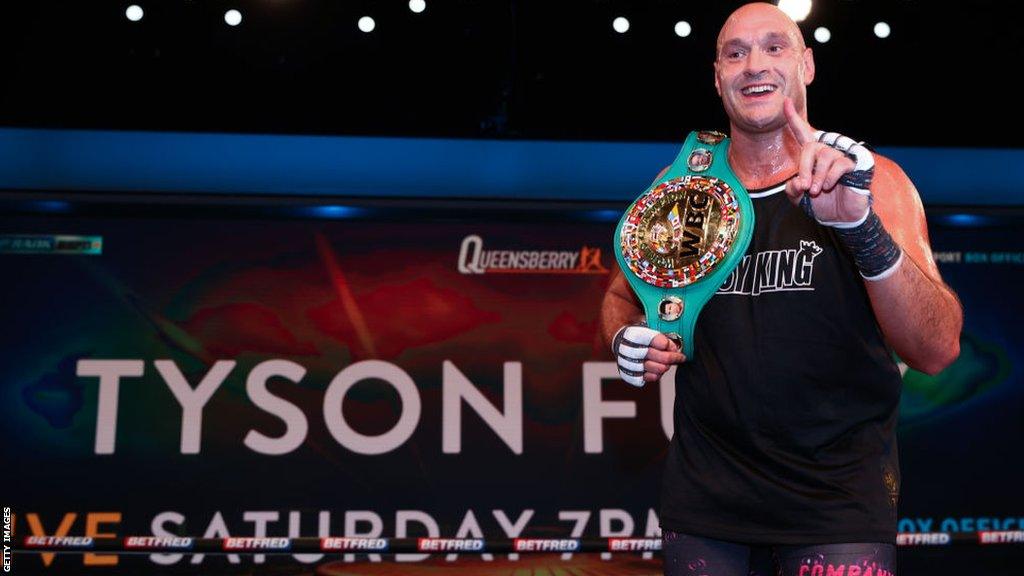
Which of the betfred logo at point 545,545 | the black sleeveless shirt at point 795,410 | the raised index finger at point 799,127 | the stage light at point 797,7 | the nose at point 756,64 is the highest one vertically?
the stage light at point 797,7

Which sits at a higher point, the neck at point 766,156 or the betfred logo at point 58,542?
the neck at point 766,156

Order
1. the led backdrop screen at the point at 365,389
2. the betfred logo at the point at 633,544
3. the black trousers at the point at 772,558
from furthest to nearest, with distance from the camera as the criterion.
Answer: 1. the led backdrop screen at the point at 365,389
2. the betfred logo at the point at 633,544
3. the black trousers at the point at 772,558

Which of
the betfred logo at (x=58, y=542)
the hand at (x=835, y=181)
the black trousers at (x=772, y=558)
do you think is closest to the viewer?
the hand at (x=835, y=181)

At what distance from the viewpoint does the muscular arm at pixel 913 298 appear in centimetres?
162

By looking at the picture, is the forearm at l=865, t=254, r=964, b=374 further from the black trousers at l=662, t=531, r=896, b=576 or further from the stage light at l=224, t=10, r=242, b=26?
the stage light at l=224, t=10, r=242, b=26

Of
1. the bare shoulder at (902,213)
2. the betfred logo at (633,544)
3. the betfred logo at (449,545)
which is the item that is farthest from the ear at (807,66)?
the betfred logo at (449,545)

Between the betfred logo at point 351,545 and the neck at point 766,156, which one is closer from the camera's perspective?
the neck at point 766,156

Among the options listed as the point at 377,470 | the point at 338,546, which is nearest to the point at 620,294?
the point at 338,546

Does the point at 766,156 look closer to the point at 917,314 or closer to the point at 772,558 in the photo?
the point at 917,314

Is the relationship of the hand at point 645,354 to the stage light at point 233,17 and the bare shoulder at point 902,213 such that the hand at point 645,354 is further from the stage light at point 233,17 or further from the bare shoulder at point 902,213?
the stage light at point 233,17

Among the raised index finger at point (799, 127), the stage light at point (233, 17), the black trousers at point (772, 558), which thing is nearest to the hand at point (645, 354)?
the black trousers at point (772, 558)

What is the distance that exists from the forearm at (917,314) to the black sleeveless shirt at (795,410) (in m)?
0.09

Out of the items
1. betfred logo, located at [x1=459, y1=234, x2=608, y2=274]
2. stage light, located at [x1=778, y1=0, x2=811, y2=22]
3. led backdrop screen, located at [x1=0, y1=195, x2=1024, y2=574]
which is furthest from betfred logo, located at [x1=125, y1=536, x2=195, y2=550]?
stage light, located at [x1=778, y1=0, x2=811, y2=22]

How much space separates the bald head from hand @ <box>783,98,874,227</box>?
43 cm
